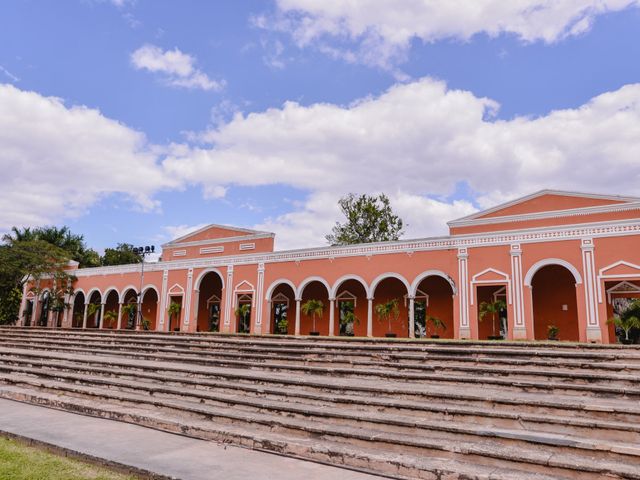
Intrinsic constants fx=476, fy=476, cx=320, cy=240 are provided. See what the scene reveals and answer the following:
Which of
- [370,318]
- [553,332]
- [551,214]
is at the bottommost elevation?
[553,332]

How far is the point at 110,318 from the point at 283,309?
11.5 meters

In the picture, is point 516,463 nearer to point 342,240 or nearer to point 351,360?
point 351,360

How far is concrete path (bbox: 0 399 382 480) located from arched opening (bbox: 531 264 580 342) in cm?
1288

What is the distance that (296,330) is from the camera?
19266 millimetres

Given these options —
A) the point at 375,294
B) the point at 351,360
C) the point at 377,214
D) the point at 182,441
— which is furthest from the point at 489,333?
the point at 377,214

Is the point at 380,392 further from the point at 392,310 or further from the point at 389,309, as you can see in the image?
the point at 392,310

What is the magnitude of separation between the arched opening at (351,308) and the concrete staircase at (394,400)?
8.28 m

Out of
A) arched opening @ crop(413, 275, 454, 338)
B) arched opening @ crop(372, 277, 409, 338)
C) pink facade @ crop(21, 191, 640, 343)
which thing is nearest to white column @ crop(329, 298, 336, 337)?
pink facade @ crop(21, 191, 640, 343)

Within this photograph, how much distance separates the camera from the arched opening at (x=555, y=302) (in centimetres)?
1538

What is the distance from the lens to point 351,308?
19.4 metres

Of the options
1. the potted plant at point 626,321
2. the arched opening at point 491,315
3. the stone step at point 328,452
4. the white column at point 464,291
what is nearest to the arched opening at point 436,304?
the arched opening at point 491,315

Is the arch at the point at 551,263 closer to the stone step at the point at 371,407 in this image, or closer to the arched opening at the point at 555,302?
the arched opening at the point at 555,302

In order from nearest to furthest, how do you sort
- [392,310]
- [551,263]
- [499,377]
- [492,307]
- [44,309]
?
[499,377]
[551,263]
[492,307]
[392,310]
[44,309]

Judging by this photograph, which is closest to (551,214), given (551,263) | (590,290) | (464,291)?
(551,263)
